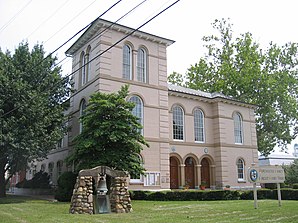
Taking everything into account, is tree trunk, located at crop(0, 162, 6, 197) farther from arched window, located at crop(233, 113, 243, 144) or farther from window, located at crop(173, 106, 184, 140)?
arched window, located at crop(233, 113, 243, 144)

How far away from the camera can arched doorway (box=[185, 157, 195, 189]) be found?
92.8ft

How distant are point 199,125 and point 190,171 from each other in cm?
411

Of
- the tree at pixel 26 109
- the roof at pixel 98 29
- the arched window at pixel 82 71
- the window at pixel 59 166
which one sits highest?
the roof at pixel 98 29

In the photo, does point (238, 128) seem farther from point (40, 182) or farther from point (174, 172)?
point (40, 182)

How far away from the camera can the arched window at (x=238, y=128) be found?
3144 cm

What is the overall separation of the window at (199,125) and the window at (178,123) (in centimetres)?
164

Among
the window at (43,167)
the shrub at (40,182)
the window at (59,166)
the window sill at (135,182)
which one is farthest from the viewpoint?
the window at (43,167)

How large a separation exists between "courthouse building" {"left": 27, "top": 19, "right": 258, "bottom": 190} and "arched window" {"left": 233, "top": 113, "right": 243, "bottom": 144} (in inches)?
3.7

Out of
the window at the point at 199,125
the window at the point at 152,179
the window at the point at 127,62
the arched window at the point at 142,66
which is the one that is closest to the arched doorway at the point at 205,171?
the window at the point at 199,125

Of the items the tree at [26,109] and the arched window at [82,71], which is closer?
the tree at [26,109]

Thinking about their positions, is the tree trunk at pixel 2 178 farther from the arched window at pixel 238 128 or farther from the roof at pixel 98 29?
the arched window at pixel 238 128

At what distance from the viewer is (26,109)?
67.4 ft

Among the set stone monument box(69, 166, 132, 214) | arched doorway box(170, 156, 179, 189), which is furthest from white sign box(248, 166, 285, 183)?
arched doorway box(170, 156, 179, 189)

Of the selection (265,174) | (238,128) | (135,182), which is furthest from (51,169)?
(265,174)
